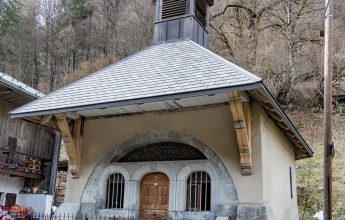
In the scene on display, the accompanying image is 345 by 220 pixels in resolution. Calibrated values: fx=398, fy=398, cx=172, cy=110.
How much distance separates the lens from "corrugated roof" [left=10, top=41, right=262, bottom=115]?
26.3ft

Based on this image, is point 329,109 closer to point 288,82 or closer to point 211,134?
point 211,134

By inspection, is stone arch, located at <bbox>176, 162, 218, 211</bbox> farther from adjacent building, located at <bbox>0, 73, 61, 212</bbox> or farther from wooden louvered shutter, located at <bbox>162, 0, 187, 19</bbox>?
adjacent building, located at <bbox>0, 73, 61, 212</bbox>

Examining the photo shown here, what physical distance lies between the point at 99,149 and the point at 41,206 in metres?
6.40

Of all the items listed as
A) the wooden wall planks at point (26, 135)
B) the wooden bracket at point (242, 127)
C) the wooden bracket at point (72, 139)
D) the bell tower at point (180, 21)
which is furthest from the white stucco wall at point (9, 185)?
the wooden bracket at point (242, 127)

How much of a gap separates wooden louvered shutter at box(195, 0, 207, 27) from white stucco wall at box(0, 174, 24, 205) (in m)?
9.39

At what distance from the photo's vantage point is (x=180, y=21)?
12.4 metres

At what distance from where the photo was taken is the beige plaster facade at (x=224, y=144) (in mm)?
8664

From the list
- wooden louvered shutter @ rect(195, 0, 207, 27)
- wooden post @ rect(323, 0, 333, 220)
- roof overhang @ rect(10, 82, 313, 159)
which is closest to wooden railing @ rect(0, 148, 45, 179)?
roof overhang @ rect(10, 82, 313, 159)

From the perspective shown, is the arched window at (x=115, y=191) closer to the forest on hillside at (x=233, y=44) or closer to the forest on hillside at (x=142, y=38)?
the forest on hillside at (x=233, y=44)

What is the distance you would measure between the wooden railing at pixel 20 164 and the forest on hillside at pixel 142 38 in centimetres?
1384

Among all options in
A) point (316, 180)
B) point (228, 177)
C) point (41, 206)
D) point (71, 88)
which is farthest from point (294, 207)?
point (41, 206)

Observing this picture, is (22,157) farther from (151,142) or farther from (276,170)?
(276,170)

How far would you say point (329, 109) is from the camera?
26.7ft

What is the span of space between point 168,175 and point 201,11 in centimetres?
587
